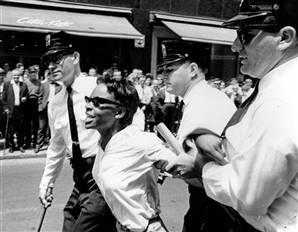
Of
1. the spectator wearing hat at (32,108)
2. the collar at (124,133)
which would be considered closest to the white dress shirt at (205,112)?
the collar at (124,133)

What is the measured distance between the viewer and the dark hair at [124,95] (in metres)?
3.14

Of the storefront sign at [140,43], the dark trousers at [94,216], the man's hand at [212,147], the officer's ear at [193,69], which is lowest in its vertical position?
the storefront sign at [140,43]

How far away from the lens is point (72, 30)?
45.8 ft

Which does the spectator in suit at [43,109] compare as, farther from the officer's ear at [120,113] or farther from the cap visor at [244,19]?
the cap visor at [244,19]

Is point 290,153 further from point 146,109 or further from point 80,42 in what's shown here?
point 80,42

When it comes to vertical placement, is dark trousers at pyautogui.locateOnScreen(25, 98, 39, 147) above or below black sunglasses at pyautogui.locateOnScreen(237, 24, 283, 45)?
below

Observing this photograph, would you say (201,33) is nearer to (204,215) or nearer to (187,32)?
(187,32)

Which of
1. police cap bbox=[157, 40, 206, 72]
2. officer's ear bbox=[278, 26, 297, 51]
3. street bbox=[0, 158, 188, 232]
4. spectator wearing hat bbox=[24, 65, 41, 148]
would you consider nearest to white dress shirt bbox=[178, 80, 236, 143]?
police cap bbox=[157, 40, 206, 72]

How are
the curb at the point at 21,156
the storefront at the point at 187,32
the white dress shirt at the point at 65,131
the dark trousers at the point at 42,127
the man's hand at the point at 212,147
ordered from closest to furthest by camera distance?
the man's hand at the point at 212,147 < the white dress shirt at the point at 65,131 < the curb at the point at 21,156 < the dark trousers at the point at 42,127 < the storefront at the point at 187,32

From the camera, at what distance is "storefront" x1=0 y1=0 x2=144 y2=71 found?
1370cm

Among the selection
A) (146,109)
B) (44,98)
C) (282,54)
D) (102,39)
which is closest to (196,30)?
(102,39)

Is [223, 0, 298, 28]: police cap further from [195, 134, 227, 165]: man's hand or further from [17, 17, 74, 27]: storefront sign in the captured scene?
[17, 17, 74, 27]: storefront sign

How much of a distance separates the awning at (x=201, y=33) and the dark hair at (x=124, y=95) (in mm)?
13397

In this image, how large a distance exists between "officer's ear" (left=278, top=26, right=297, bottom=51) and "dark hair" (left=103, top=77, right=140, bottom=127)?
188 cm
